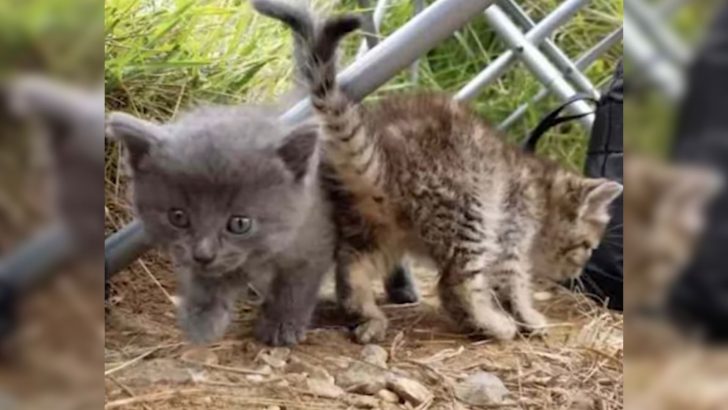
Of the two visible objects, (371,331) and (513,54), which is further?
(513,54)

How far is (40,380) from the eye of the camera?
450 mm

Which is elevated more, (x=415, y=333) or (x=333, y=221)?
(x=333, y=221)

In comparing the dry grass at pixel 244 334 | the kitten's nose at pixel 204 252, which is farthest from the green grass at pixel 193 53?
the kitten's nose at pixel 204 252

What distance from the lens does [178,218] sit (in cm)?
84

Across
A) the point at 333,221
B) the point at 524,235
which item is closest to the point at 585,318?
the point at 524,235

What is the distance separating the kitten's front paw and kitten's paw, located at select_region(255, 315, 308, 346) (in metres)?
0.03

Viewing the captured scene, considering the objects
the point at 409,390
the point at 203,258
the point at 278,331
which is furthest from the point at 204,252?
the point at 409,390

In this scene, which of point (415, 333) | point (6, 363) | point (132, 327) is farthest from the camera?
point (415, 333)

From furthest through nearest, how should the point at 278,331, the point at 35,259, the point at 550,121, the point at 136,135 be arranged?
the point at 550,121 < the point at 278,331 < the point at 136,135 < the point at 35,259

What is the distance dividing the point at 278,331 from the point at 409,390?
0.41ft

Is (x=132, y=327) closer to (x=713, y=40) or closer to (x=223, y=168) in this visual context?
(x=223, y=168)

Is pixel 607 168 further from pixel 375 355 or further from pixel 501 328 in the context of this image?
pixel 375 355

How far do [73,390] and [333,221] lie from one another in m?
0.49

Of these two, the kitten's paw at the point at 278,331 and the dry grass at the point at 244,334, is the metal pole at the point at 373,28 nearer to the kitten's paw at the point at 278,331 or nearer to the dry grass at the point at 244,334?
the dry grass at the point at 244,334
